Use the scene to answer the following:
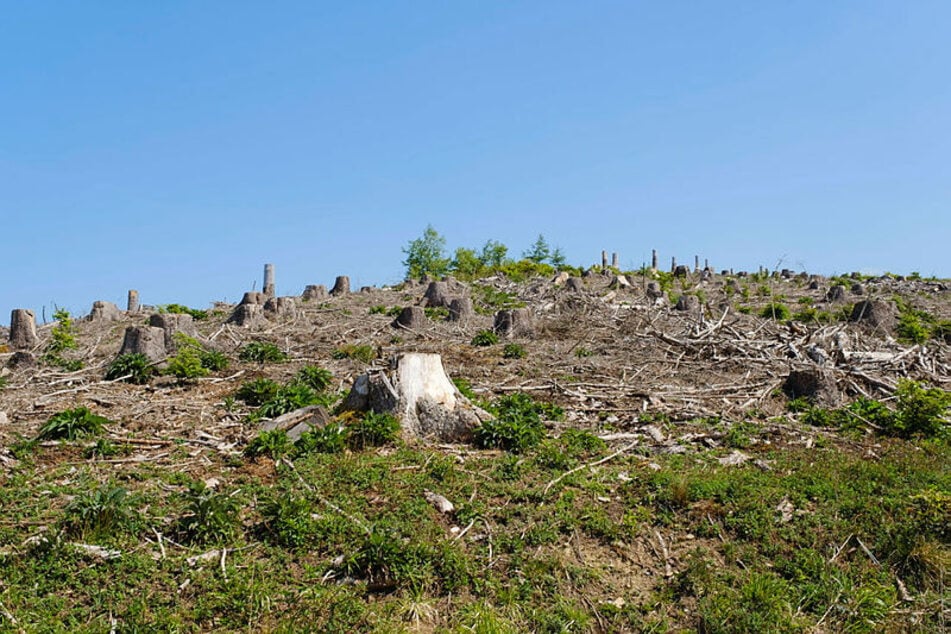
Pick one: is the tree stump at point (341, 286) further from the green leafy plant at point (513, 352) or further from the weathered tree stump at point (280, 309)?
the green leafy plant at point (513, 352)

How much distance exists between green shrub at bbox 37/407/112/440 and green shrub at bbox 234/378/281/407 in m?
1.91

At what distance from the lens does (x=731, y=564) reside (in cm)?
561

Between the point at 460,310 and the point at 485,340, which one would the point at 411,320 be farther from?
the point at 485,340

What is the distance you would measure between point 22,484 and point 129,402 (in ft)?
9.75

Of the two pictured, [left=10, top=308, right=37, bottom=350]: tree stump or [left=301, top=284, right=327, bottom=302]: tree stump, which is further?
[left=301, top=284, right=327, bottom=302]: tree stump

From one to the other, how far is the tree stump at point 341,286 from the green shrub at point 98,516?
19.0 metres

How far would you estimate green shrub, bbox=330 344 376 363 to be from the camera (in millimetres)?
12047


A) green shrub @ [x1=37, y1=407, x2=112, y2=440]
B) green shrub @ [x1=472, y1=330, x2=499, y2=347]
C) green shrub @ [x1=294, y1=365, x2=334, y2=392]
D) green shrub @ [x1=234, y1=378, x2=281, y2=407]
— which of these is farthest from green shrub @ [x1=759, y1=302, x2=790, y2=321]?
green shrub @ [x1=37, y1=407, x2=112, y2=440]

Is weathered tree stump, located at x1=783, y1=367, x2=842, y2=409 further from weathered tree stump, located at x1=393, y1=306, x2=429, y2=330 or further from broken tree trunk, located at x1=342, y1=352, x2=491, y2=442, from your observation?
weathered tree stump, located at x1=393, y1=306, x2=429, y2=330

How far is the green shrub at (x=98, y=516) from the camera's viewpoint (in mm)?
5375

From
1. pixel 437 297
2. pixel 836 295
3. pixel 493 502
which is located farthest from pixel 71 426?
pixel 836 295

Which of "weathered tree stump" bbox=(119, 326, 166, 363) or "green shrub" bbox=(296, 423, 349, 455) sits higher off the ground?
"weathered tree stump" bbox=(119, 326, 166, 363)

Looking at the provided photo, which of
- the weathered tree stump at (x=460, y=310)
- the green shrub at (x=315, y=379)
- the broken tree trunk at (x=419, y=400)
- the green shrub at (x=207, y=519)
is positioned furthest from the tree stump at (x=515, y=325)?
the green shrub at (x=207, y=519)

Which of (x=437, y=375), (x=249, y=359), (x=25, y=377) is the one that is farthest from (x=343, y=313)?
(x=437, y=375)
